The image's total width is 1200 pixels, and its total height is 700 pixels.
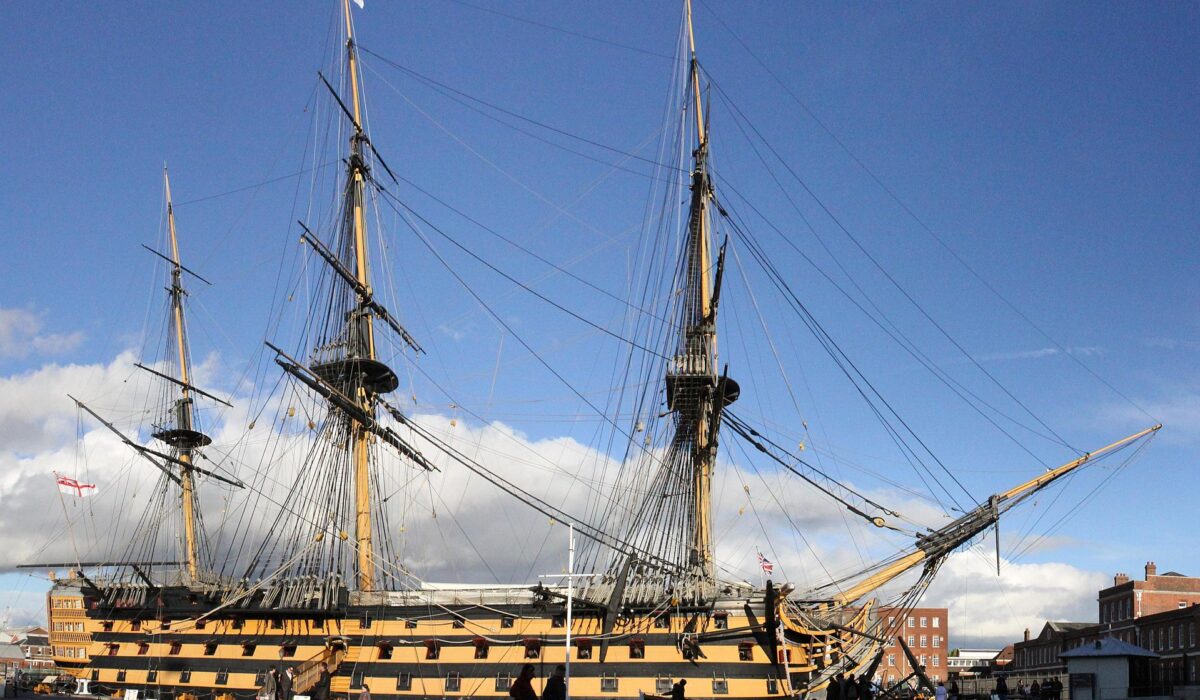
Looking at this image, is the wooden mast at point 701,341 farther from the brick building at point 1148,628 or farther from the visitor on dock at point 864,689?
the brick building at point 1148,628

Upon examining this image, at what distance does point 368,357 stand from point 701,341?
611 inches

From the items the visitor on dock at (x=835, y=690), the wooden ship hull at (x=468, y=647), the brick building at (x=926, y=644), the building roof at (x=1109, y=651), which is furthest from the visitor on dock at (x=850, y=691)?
the brick building at (x=926, y=644)

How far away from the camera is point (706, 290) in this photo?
4269 centimetres

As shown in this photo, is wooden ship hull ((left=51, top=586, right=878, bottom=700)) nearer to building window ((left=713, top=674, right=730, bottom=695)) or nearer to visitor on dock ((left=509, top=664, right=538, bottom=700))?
building window ((left=713, top=674, right=730, bottom=695))

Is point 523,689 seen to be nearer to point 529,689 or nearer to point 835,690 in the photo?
point 529,689

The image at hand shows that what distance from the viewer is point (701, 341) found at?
137 feet

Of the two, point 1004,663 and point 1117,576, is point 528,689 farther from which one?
point 1004,663

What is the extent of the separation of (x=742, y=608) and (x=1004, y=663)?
3644 inches

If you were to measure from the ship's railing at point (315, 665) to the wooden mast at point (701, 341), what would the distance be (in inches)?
520

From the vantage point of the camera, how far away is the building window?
31.5 m

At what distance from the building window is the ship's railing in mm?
14049

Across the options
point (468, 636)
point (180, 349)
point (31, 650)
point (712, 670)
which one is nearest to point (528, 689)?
point (712, 670)

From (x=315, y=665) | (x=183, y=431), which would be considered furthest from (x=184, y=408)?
(x=315, y=665)

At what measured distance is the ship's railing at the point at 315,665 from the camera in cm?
3697
